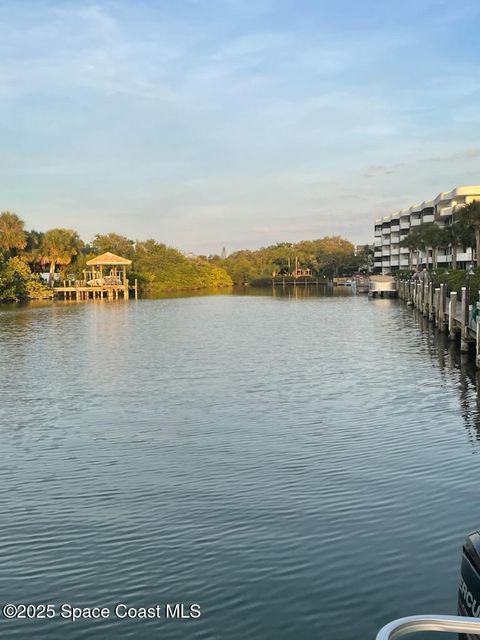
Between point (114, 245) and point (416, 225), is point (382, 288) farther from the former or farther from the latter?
point (114, 245)

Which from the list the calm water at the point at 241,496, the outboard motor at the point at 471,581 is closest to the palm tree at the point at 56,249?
the calm water at the point at 241,496

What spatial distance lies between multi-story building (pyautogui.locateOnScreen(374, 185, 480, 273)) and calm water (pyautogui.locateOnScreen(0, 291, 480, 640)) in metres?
70.2

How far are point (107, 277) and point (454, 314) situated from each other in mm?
76352

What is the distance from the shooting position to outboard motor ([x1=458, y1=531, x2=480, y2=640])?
548cm

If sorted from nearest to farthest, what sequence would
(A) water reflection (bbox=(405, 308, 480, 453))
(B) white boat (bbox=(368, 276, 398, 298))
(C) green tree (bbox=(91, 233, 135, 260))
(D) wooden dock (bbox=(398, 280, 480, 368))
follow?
1. (A) water reflection (bbox=(405, 308, 480, 453))
2. (D) wooden dock (bbox=(398, 280, 480, 368))
3. (B) white boat (bbox=(368, 276, 398, 298))
4. (C) green tree (bbox=(91, 233, 135, 260))

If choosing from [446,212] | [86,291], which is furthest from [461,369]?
[86,291]

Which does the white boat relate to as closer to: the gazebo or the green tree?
the gazebo

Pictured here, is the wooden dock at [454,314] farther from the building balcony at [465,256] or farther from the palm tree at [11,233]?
the palm tree at [11,233]

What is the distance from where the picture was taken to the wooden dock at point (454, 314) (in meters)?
27.3

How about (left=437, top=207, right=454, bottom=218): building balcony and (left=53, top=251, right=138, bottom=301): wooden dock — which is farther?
(left=437, top=207, right=454, bottom=218): building balcony

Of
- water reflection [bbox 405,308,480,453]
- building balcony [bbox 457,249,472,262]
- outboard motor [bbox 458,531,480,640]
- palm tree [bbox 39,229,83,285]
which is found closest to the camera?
outboard motor [bbox 458,531,480,640]

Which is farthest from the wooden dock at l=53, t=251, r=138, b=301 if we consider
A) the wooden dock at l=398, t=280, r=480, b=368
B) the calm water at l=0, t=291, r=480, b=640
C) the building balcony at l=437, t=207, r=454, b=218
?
the calm water at l=0, t=291, r=480, b=640

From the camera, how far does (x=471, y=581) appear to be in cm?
561

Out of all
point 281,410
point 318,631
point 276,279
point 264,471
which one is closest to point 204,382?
point 281,410
